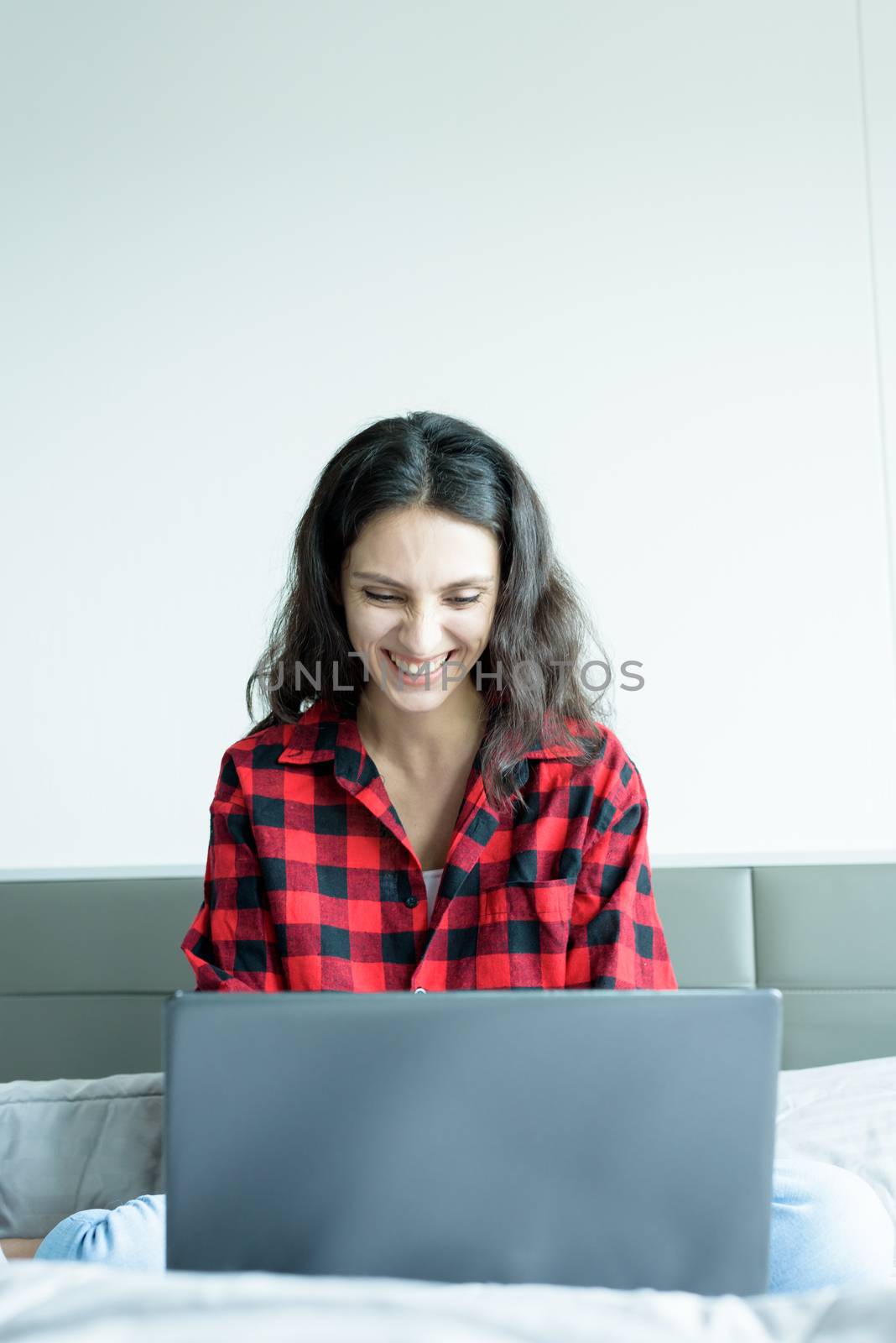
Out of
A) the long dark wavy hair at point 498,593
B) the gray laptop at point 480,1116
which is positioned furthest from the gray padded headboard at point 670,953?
the gray laptop at point 480,1116

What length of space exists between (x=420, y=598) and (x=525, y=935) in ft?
1.41

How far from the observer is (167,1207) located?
0.71 m

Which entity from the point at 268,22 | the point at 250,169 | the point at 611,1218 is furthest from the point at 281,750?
the point at 268,22

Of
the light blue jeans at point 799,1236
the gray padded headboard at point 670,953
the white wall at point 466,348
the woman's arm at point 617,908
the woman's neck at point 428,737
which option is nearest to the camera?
the light blue jeans at point 799,1236

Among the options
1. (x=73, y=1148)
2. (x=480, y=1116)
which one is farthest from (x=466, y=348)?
(x=480, y=1116)

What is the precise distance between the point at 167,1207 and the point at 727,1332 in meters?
0.32

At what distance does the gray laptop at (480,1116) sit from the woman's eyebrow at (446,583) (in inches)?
32.9

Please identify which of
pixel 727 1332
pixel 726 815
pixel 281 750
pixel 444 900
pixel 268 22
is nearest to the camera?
pixel 727 1332

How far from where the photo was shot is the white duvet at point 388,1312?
631 mm

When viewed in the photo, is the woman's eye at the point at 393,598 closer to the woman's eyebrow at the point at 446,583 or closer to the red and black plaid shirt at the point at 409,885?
the woman's eyebrow at the point at 446,583

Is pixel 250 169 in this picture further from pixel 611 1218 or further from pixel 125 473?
pixel 611 1218

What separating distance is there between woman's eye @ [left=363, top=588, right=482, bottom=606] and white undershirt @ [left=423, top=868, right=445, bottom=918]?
343mm

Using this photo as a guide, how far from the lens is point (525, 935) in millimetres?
1490

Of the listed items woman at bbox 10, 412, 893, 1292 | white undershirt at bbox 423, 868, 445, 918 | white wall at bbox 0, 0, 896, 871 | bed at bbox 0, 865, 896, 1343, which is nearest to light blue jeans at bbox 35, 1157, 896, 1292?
bed at bbox 0, 865, 896, 1343
